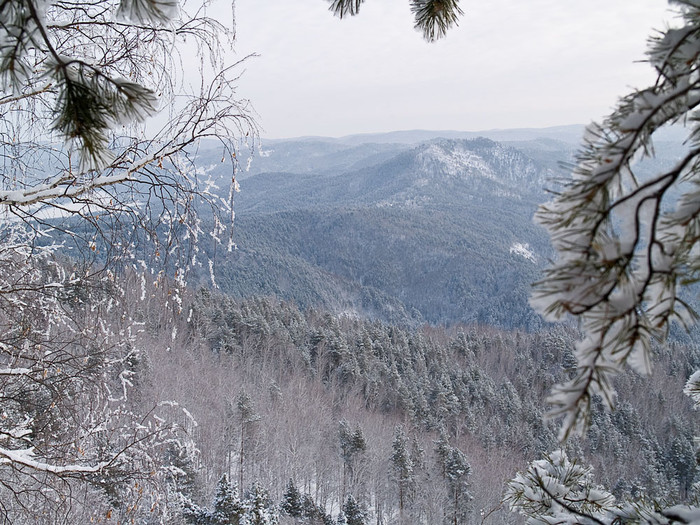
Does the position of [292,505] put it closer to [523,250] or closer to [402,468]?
[402,468]

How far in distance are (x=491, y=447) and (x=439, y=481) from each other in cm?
1170

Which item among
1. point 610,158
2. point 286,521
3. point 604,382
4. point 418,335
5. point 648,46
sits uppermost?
point 648,46

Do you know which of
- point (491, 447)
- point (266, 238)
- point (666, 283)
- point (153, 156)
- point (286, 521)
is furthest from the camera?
point (266, 238)

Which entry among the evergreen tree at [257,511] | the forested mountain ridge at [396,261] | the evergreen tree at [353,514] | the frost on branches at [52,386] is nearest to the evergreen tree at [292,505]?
the evergreen tree at [353,514]

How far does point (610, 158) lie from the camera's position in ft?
2.31

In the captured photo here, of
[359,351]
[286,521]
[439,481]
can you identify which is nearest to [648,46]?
[286,521]

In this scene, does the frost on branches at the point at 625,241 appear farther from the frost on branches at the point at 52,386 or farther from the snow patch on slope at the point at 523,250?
the snow patch on slope at the point at 523,250

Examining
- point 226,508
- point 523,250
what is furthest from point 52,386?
point 523,250

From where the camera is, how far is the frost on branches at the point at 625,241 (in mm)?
670

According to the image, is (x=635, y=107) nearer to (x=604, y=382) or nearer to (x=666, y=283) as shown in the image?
(x=666, y=283)

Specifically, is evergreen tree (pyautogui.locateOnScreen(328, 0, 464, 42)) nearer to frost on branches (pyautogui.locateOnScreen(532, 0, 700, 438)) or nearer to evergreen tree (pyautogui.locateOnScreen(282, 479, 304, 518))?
frost on branches (pyautogui.locateOnScreen(532, 0, 700, 438))

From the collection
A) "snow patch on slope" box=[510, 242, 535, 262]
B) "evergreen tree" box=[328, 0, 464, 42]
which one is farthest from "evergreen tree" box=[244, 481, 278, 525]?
"snow patch on slope" box=[510, 242, 535, 262]

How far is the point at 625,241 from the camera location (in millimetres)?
Result: 673

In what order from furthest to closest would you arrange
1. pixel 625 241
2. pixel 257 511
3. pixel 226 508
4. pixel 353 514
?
pixel 353 514, pixel 257 511, pixel 226 508, pixel 625 241
